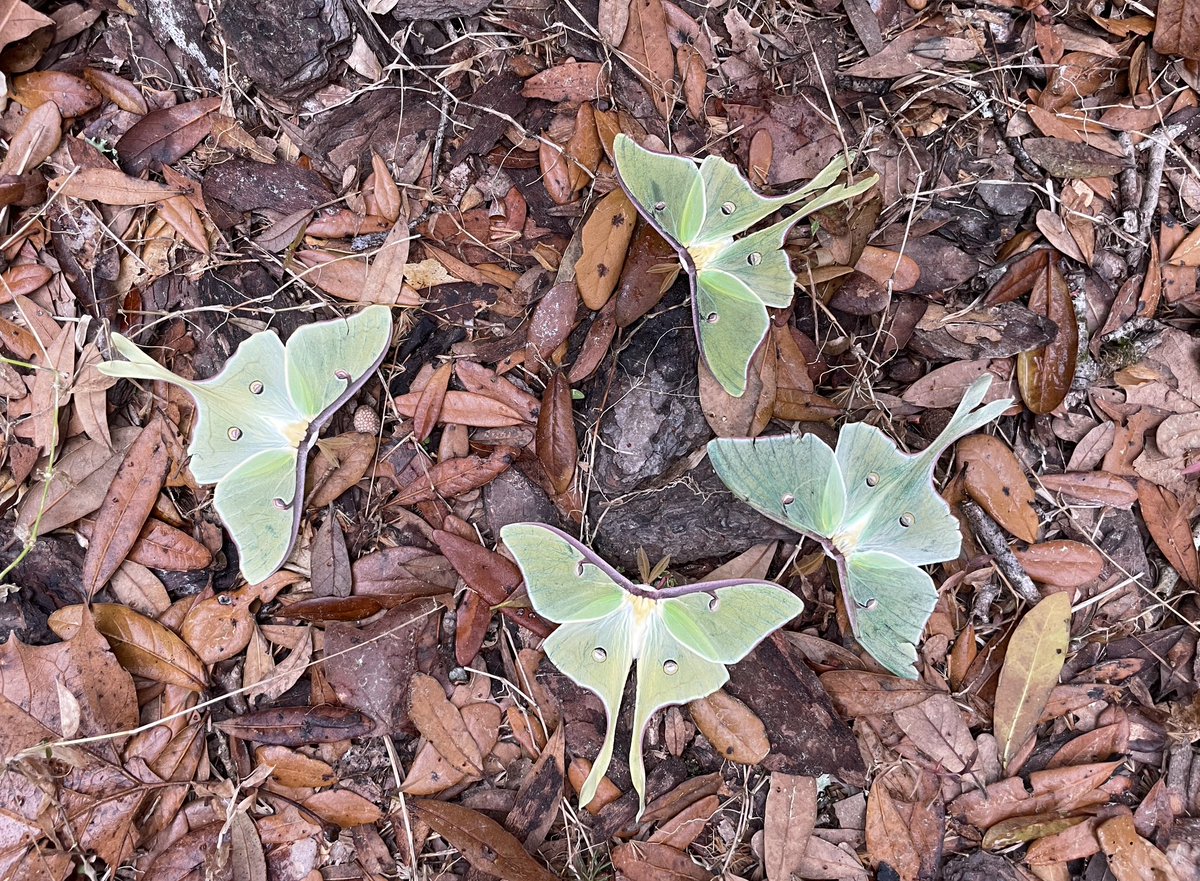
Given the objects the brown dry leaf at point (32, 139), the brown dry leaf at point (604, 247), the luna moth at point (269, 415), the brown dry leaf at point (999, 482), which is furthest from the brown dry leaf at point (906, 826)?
the brown dry leaf at point (32, 139)

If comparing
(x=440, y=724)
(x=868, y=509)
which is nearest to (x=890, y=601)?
(x=868, y=509)

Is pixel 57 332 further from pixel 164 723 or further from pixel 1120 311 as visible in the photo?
pixel 1120 311

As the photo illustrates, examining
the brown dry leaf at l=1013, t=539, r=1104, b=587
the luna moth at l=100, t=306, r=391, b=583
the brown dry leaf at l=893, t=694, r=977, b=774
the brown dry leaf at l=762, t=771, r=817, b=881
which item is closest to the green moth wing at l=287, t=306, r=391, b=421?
the luna moth at l=100, t=306, r=391, b=583

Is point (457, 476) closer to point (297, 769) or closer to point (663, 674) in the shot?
point (663, 674)

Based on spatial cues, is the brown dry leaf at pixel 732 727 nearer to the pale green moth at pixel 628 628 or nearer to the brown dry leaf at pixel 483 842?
the pale green moth at pixel 628 628

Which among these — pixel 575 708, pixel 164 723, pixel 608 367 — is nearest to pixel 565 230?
pixel 608 367
